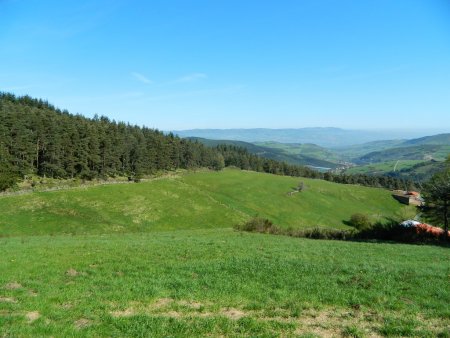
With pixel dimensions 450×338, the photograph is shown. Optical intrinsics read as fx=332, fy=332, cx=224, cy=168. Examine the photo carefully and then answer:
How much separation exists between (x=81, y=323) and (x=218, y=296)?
514cm

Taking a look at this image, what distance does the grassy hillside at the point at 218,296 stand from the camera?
10.6 meters

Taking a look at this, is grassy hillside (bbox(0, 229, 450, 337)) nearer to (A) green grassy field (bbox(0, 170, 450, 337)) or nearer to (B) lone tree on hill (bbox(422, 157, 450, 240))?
(A) green grassy field (bbox(0, 170, 450, 337))

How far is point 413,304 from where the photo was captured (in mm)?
12672

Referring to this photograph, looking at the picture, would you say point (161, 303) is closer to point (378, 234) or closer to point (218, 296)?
point (218, 296)

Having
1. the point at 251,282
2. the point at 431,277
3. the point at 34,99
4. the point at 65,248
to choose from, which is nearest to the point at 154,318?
the point at 251,282

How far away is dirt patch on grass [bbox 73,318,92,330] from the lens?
35.0ft

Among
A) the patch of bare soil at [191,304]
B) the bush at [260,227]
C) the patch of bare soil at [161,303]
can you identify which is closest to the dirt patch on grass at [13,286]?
the patch of bare soil at [161,303]

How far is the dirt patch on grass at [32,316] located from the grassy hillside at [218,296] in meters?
0.04

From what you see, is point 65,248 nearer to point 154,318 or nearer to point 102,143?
point 154,318

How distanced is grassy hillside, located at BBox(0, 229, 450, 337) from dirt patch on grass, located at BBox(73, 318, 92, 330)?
0.06 metres

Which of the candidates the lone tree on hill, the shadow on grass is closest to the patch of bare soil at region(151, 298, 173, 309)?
the shadow on grass

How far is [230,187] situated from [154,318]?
10297 centimetres

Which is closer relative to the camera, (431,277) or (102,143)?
(431,277)

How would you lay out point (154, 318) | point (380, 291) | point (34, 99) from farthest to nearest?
1. point (34, 99)
2. point (380, 291)
3. point (154, 318)
